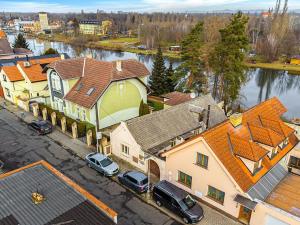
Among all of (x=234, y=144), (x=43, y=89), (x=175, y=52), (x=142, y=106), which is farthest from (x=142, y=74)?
(x=175, y=52)

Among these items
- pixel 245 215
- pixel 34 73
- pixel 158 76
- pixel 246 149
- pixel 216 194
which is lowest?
pixel 245 215

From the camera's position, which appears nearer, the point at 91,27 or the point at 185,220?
the point at 185,220

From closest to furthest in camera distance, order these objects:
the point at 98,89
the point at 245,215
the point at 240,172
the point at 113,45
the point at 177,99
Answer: the point at 240,172, the point at 245,215, the point at 98,89, the point at 177,99, the point at 113,45

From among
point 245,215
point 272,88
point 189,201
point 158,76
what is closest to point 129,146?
point 189,201

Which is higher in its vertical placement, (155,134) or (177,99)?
(177,99)

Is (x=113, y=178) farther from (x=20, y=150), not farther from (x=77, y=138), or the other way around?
(x=20, y=150)

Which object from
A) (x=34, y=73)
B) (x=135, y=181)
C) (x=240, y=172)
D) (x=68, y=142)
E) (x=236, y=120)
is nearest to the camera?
(x=240, y=172)

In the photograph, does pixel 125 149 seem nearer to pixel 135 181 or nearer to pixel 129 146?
pixel 129 146
